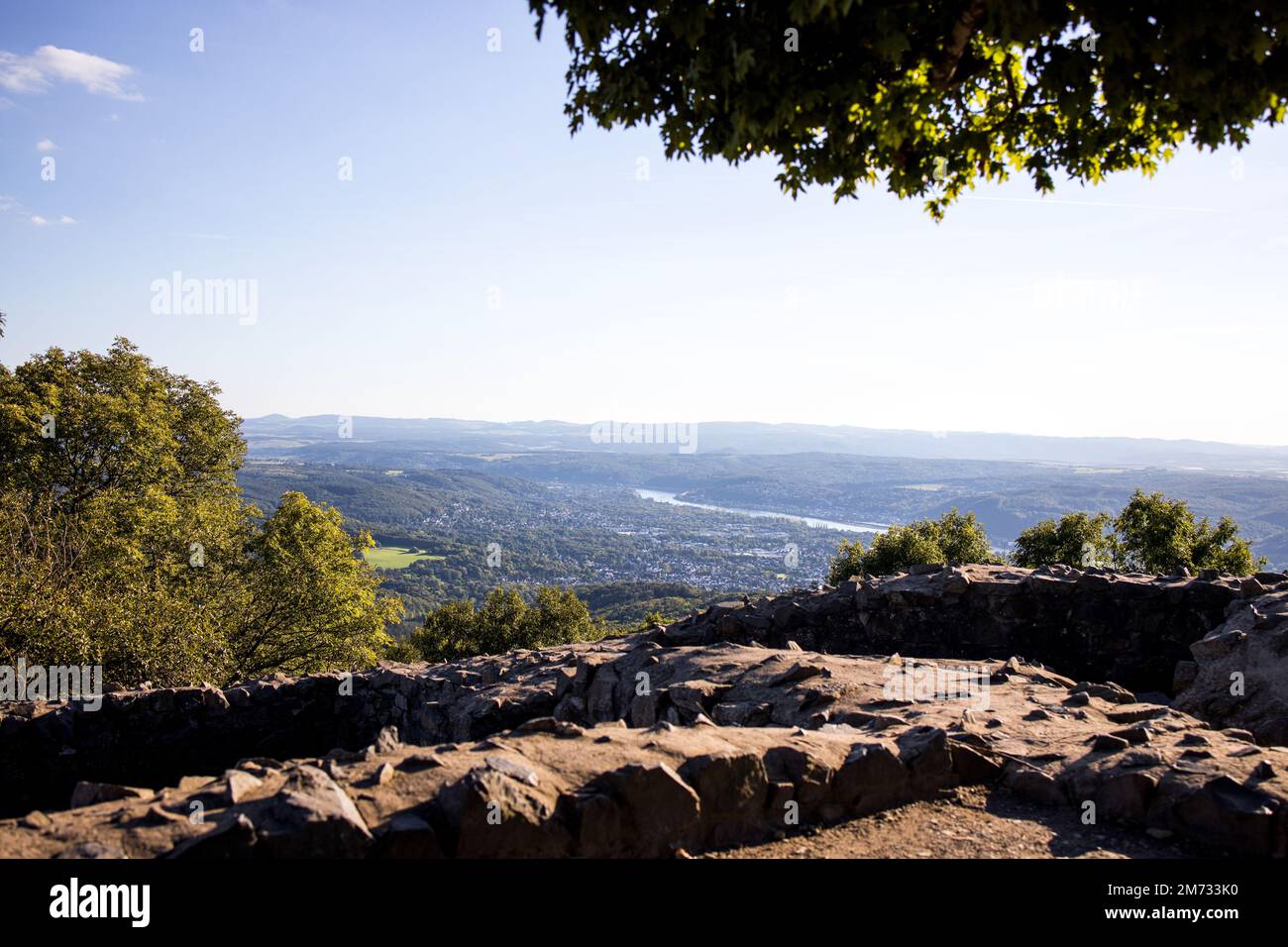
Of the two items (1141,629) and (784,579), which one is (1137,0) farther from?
(784,579)

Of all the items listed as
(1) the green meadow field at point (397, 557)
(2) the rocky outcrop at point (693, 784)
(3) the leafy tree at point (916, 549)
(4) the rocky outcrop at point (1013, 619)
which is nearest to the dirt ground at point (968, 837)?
(2) the rocky outcrop at point (693, 784)

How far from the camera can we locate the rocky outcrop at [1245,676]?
458 inches

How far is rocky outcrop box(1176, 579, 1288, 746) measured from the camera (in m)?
A: 11.6

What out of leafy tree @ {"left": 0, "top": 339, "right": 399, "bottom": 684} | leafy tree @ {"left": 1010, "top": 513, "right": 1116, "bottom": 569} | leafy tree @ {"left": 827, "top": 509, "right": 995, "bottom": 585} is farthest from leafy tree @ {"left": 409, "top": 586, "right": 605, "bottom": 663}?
leafy tree @ {"left": 1010, "top": 513, "right": 1116, "bottom": 569}

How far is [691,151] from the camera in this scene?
298 inches

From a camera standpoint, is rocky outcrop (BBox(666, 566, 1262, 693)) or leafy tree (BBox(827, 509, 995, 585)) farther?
leafy tree (BBox(827, 509, 995, 585))

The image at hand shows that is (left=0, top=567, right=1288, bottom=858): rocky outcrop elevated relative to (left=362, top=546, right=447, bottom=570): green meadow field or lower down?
elevated

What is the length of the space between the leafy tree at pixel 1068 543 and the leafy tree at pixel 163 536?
29.3 metres

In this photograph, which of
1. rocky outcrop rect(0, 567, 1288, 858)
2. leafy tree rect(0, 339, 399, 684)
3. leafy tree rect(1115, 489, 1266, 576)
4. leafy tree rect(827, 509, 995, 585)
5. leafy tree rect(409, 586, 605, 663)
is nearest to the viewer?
rocky outcrop rect(0, 567, 1288, 858)

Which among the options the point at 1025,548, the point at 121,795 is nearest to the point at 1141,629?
the point at 121,795

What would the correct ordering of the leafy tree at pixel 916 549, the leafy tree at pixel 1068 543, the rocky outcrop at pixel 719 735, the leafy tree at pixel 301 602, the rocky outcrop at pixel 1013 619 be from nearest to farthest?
the rocky outcrop at pixel 719 735 → the rocky outcrop at pixel 1013 619 → the leafy tree at pixel 301 602 → the leafy tree at pixel 1068 543 → the leafy tree at pixel 916 549

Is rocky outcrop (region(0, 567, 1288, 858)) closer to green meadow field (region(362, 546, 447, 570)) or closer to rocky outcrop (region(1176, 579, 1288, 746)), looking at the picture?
rocky outcrop (region(1176, 579, 1288, 746))

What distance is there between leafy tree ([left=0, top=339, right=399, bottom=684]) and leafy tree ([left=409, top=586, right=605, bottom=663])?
6.41 metres

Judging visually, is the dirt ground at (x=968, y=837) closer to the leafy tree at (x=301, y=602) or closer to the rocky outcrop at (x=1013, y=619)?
the rocky outcrop at (x=1013, y=619)
